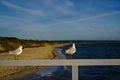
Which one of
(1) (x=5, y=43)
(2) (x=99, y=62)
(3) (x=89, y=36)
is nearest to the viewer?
(2) (x=99, y=62)

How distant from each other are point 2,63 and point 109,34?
4.15 meters

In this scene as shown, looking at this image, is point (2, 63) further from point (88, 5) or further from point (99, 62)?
point (88, 5)

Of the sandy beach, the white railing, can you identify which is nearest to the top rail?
the white railing

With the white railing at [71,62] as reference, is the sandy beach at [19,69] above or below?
below

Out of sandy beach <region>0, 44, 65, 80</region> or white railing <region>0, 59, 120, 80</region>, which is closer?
white railing <region>0, 59, 120, 80</region>

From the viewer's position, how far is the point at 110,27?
602 centimetres

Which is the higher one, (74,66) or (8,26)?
(8,26)

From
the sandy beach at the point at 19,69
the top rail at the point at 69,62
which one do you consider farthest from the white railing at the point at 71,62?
the sandy beach at the point at 19,69

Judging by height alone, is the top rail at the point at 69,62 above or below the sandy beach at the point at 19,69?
above

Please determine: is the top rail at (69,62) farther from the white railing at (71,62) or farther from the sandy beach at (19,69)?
the sandy beach at (19,69)

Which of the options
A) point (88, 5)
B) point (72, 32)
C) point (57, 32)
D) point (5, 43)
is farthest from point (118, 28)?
point (5, 43)

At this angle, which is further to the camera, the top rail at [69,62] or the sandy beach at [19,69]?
the sandy beach at [19,69]

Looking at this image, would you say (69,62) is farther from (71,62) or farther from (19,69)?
(19,69)

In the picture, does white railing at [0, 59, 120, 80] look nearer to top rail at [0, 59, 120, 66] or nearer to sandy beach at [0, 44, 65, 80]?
Answer: top rail at [0, 59, 120, 66]
